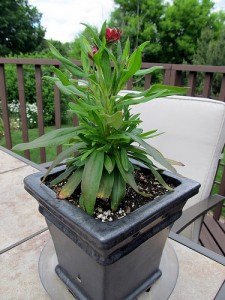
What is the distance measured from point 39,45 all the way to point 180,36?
11.7 meters

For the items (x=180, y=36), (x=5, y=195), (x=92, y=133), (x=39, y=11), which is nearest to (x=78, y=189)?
(x=92, y=133)

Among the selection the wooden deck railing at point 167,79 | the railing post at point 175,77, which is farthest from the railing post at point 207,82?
the railing post at point 175,77

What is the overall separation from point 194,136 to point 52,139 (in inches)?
33.1

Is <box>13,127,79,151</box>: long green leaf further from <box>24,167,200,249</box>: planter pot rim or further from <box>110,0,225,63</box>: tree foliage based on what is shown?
<box>110,0,225,63</box>: tree foliage

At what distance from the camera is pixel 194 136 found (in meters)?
1.20

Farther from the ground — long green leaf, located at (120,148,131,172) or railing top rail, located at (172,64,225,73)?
railing top rail, located at (172,64,225,73)

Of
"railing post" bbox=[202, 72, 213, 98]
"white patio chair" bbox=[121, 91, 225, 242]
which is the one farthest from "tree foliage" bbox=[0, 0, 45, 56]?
"white patio chair" bbox=[121, 91, 225, 242]

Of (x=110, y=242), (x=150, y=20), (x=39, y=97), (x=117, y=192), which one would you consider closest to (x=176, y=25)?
(x=150, y=20)

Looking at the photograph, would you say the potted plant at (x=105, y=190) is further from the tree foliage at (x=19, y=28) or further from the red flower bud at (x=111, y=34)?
the tree foliage at (x=19, y=28)

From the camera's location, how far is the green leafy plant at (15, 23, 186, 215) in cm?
50

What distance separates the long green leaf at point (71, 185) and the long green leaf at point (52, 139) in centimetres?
8

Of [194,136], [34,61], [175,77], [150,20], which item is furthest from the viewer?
[150,20]

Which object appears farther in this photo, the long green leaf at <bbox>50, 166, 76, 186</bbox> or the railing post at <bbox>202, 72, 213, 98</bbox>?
the railing post at <bbox>202, 72, 213, 98</bbox>

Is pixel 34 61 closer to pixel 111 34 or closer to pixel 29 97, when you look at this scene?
pixel 111 34
